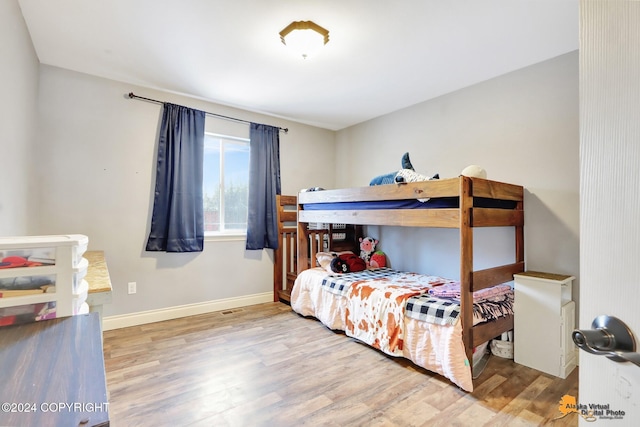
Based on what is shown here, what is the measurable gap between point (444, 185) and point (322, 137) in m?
2.66

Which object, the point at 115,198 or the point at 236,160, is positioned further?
the point at 236,160

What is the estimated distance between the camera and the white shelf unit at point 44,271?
0.97 m

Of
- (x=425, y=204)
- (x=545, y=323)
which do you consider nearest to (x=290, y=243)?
(x=425, y=204)

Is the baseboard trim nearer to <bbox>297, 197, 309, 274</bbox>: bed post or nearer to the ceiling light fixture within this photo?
<bbox>297, 197, 309, 274</bbox>: bed post

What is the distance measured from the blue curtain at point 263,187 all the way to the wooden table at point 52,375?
2708 mm

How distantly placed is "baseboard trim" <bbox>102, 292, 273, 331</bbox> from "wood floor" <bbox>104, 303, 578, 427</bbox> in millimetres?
166

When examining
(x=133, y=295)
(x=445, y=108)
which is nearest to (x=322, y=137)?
(x=445, y=108)

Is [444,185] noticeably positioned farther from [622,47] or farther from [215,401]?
[215,401]

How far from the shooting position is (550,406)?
175cm

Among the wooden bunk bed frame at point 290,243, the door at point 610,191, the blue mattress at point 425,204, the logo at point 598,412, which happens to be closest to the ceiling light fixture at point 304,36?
the blue mattress at point 425,204

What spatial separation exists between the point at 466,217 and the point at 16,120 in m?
3.01

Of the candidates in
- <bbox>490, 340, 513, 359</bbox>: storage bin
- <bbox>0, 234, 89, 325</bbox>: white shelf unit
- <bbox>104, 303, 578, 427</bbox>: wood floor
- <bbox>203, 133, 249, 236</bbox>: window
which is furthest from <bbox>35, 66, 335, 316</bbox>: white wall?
<bbox>490, 340, 513, 359</bbox>: storage bin

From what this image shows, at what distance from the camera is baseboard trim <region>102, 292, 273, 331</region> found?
2.89m

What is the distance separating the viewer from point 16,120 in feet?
6.38
